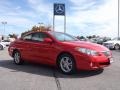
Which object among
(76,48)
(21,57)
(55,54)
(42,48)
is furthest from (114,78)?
(21,57)

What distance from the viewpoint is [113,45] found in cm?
2956

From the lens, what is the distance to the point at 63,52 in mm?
9914

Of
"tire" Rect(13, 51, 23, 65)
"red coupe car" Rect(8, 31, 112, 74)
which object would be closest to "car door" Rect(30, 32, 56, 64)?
"red coupe car" Rect(8, 31, 112, 74)

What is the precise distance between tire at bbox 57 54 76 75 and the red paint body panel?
0.17 metres

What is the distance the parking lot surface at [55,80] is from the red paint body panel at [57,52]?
38 centimetres

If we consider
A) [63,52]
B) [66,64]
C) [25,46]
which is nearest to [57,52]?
[63,52]

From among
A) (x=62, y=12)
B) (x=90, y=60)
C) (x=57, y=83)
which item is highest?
(x=62, y=12)

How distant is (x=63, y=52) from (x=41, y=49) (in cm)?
118

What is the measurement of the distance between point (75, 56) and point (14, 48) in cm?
401

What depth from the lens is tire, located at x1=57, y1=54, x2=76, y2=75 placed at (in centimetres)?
960

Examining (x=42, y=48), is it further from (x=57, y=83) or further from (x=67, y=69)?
(x=57, y=83)

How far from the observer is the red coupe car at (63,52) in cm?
933

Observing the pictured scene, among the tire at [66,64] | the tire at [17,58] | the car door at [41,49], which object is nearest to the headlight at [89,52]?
the tire at [66,64]

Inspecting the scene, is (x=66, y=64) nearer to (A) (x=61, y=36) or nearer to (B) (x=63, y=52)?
(B) (x=63, y=52)
